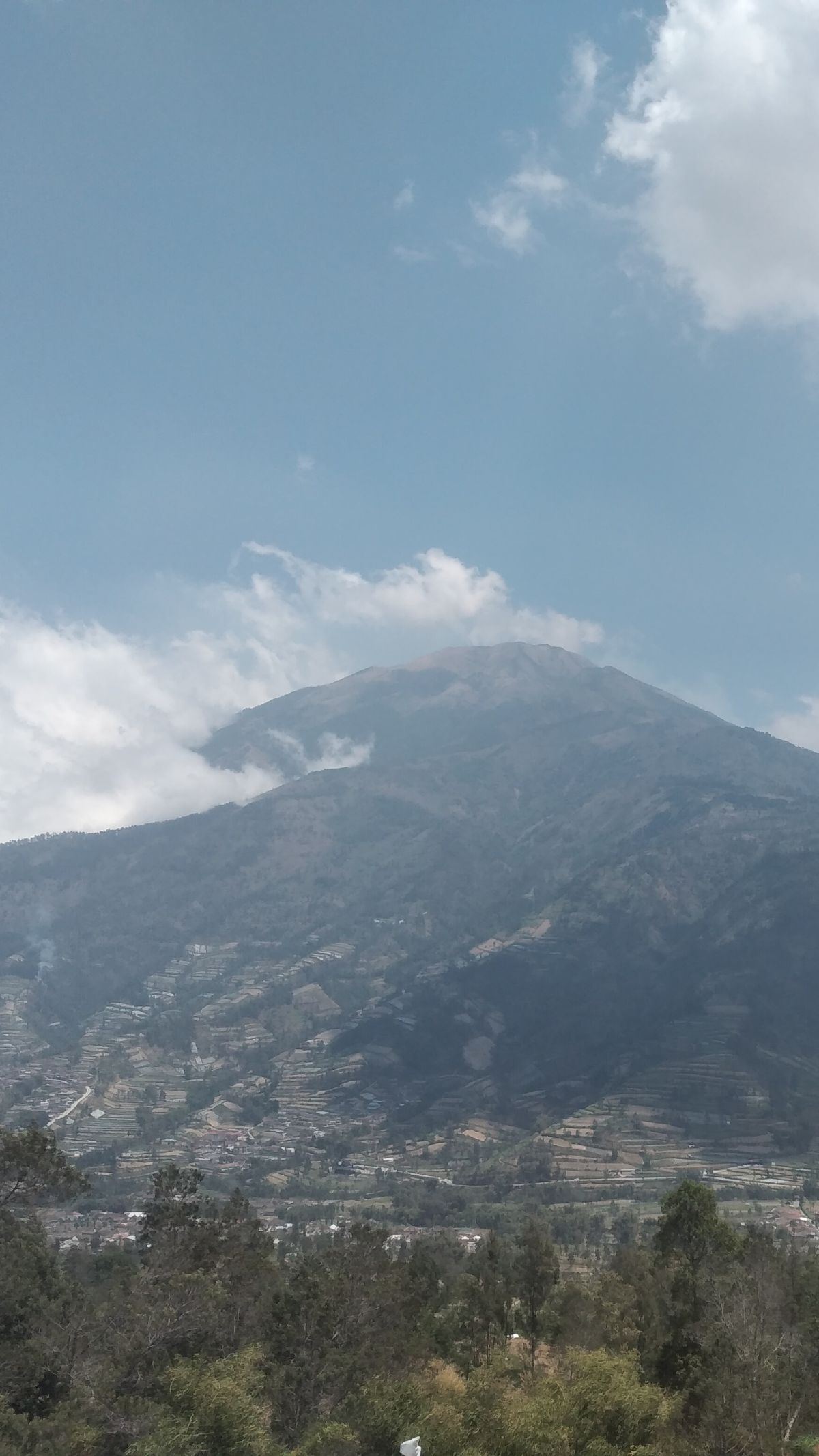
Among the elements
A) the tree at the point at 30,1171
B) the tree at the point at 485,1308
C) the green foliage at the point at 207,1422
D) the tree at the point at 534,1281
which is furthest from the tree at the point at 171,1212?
the tree at the point at 534,1281

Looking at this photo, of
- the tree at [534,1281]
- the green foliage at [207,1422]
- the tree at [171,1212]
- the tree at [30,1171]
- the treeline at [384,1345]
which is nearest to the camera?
the green foliage at [207,1422]

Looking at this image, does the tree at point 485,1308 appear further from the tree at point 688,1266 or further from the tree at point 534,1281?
the tree at point 688,1266

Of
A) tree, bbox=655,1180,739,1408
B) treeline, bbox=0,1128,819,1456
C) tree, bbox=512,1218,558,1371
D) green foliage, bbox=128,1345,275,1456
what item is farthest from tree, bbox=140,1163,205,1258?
tree, bbox=655,1180,739,1408

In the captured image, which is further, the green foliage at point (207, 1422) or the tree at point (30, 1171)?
the tree at point (30, 1171)

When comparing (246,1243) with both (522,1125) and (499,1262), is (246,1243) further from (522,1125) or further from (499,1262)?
(522,1125)

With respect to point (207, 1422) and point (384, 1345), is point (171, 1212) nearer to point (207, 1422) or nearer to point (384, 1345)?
point (384, 1345)

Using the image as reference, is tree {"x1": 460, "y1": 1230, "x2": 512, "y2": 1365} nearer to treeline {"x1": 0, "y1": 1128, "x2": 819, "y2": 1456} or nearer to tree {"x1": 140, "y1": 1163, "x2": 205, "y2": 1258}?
treeline {"x1": 0, "y1": 1128, "x2": 819, "y2": 1456}

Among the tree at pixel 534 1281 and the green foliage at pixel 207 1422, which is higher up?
the green foliage at pixel 207 1422
